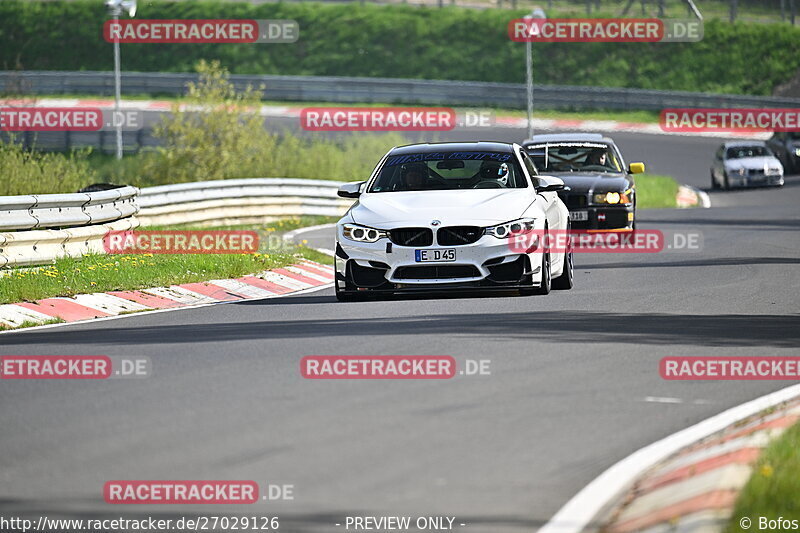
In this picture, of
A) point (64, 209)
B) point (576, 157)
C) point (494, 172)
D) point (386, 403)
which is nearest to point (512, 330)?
point (494, 172)

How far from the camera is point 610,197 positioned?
23.0 metres

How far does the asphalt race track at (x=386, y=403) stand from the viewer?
24.7 feet

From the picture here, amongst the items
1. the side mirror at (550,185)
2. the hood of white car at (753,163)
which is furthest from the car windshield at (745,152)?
the side mirror at (550,185)

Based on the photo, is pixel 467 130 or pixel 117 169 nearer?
pixel 117 169

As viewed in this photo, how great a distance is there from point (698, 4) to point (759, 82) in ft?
27.4

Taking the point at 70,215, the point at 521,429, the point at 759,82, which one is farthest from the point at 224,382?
the point at 759,82

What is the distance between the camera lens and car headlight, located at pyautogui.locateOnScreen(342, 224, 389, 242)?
1474 centimetres

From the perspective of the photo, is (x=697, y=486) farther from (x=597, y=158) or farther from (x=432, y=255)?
(x=597, y=158)

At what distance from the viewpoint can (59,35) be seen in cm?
7588

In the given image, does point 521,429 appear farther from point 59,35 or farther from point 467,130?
point 59,35

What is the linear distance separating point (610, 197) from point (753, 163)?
808 inches

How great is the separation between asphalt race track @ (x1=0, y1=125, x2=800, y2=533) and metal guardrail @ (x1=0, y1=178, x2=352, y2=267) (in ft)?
9.13

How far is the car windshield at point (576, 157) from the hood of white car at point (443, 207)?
8.42m

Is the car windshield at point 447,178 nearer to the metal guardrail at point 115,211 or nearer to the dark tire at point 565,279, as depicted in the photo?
the dark tire at point 565,279
